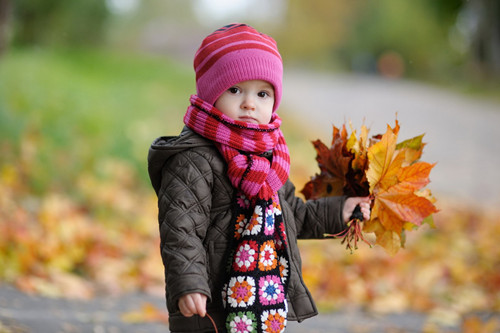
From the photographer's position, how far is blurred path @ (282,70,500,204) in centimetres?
833

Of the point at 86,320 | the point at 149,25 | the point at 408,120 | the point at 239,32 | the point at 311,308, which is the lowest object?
the point at 311,308

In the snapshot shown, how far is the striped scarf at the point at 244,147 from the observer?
189 centimetres

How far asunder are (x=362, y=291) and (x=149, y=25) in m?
7.13

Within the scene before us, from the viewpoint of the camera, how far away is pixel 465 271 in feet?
→ 16.2

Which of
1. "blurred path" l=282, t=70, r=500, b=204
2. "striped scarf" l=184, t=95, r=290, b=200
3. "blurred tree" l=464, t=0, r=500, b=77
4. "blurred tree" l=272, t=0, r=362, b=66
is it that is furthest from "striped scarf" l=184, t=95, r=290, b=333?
"blurred tree" l=464, t=0, r=500, b=77

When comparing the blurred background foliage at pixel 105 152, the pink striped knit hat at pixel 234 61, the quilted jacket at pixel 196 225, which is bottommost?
the quilted jacket at pixel 196 225

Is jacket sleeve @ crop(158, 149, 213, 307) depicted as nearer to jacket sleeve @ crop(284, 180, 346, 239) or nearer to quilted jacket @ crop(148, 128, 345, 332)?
quilted jacket @ crop(148, 128, 345, 332)

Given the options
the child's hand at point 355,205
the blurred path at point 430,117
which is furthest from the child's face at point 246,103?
the blurred path at point 430,117

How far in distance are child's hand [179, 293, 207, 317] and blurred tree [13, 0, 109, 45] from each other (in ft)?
23.1

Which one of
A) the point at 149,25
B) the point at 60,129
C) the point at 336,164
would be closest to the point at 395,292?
the point at 336,164

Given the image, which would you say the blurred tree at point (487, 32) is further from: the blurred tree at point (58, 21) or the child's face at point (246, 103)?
Answer: the child's face at point (246, 103)

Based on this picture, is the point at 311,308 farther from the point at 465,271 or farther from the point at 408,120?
the point at 408,120

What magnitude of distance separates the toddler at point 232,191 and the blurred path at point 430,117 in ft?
14.8

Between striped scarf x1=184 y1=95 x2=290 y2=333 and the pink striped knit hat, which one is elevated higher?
the pink striped knit hat
